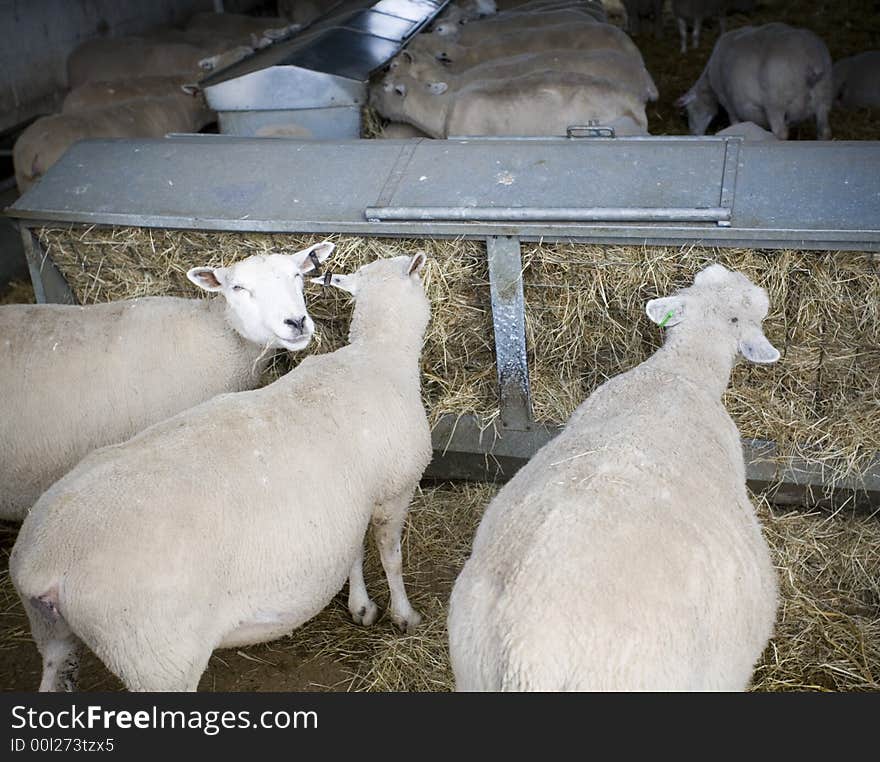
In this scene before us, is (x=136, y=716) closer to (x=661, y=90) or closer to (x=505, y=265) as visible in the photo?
(x=505, y=265)

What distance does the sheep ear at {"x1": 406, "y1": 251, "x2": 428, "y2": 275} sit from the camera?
167 inches

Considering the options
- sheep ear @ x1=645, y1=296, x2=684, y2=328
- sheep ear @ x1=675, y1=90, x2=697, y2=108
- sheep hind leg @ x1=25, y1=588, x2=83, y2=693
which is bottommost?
sheep ear @ x1=675, y1=90, x2=697, y2=108

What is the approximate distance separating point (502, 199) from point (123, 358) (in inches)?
71.2

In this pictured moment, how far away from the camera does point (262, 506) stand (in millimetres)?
3246

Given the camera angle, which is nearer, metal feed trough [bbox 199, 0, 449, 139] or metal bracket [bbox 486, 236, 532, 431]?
metal bracket [bbox 486, 236, 532, 431]

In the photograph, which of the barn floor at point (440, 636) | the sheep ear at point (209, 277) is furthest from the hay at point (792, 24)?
the sheep ear at point (209, 277)

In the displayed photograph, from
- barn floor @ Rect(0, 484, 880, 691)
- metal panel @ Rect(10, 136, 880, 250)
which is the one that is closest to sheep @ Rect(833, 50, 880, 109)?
metal panel @ Rect(10, 136, 880, 250)

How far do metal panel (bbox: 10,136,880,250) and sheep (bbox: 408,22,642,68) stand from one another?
3589 mm

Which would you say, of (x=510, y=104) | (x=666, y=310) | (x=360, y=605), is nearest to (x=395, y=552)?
(x=360, y=605)

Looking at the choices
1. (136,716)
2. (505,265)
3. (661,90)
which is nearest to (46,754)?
(136,716)

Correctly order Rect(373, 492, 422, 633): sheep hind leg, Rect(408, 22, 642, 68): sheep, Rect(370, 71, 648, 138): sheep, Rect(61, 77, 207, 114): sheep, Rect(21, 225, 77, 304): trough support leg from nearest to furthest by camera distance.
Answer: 1. Rect(373, 492, 422, 633): sheep hind leg
2. Rect(21, 225, 77, 304): trough support leg
3. Rect(370, 71, 648, 138): sheep
4. Rect(61, 77, 207, 114): sheep
5. Rect(408, 22, 642, 68): sheep

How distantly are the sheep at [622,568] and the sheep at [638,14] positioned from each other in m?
10.9

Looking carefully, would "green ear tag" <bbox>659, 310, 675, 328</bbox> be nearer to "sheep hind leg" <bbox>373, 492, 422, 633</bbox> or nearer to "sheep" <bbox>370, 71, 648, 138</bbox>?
"sheep hind leg" <bbox>373, 492, 422, 633</bbox>

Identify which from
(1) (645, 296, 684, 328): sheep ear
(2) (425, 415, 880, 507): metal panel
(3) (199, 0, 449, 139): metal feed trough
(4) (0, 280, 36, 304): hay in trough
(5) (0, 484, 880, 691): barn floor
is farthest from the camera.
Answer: (4) (0, 280, 36, 304): hay in trough
